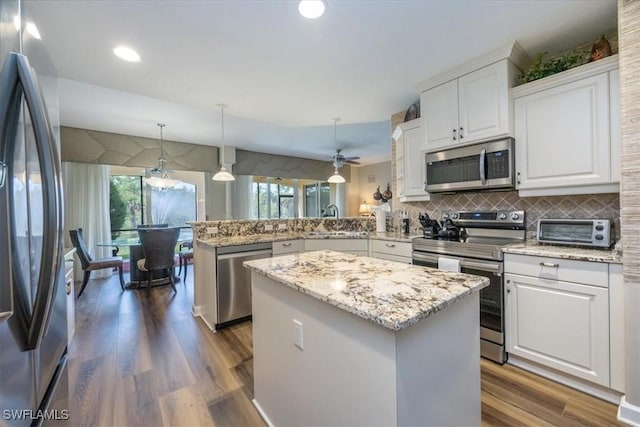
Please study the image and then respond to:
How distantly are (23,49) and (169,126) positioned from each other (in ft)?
13.5

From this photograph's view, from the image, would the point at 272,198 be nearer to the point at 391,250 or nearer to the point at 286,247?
the point at 286,247

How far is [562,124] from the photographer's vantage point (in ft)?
6.53

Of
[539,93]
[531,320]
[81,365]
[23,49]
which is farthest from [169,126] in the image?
[531,320]

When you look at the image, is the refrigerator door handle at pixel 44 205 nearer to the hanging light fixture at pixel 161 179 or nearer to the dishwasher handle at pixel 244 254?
the dishwasher handle at pixel 244 254

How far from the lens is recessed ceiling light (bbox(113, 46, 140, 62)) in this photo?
2.05 metres

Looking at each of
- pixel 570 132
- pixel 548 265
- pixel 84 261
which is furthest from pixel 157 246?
pixel 570 132

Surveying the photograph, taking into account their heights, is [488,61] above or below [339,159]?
above

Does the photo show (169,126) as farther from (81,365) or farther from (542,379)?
(542,379)

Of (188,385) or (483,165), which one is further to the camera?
(483,165)

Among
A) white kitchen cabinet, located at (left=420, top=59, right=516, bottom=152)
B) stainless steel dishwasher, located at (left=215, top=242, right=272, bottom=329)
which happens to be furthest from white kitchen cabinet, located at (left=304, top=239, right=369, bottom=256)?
white kitchen cabinet, located at (left=420, top=59, right=516, bottom=152)

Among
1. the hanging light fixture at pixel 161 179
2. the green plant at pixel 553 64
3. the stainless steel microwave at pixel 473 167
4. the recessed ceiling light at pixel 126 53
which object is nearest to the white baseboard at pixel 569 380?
the stainless steel microwave at pixel 473 167

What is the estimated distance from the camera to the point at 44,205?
0.66 m

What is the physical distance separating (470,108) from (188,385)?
3.10 metres

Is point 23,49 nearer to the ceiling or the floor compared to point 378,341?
nearer to the ceiling
